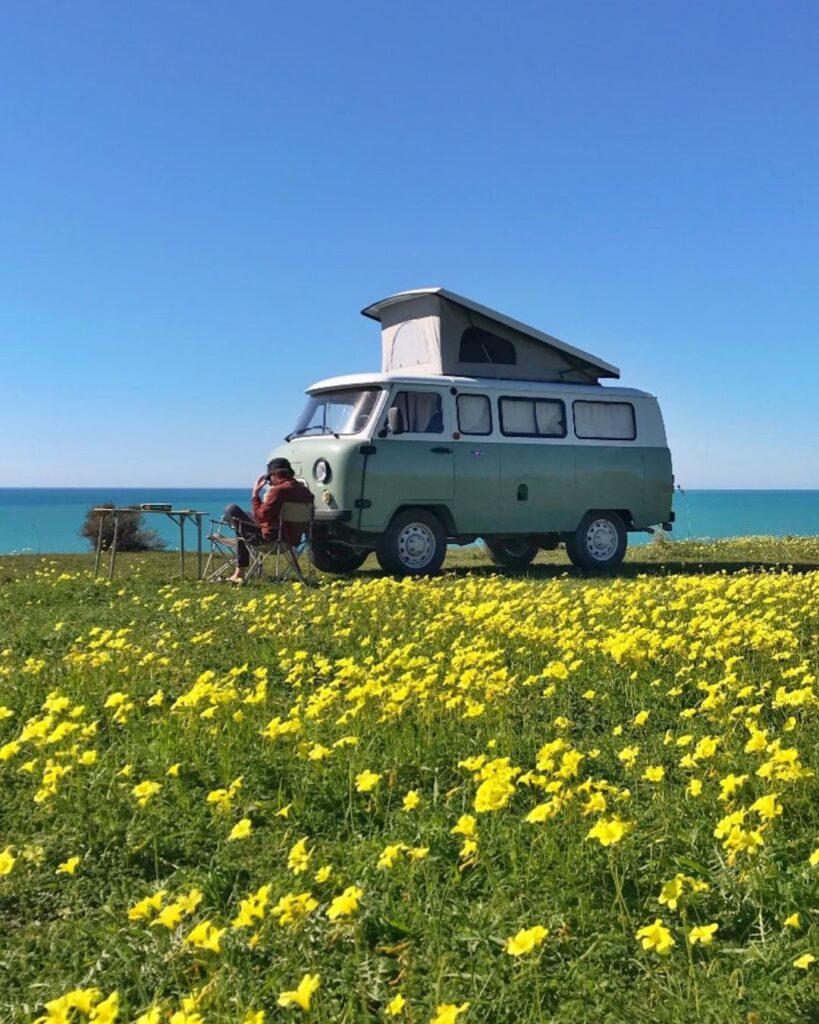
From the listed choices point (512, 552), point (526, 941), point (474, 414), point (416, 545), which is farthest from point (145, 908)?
point (512, 552)

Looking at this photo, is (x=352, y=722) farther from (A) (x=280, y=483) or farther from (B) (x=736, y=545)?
(B) (x=736, y=545)

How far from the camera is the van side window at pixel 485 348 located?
13.5m

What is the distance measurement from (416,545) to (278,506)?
2225mm

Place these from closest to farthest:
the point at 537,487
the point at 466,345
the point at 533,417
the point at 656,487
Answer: the point at 537,487, the point at 533,417, the point at 466,345, the point at 656,487

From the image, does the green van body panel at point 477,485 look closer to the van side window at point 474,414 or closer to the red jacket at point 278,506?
the van side window at point 474,414

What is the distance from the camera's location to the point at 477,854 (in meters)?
3.01

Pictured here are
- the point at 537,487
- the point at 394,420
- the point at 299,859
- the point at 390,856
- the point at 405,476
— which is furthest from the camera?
the point at 537,487

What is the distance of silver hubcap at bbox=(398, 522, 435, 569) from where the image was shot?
40.2 ft

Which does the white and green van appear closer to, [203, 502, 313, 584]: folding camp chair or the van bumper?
the van bumper

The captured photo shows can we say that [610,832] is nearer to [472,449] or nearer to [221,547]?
[472,449]

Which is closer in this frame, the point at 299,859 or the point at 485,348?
the point at 299,859

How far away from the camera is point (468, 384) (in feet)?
41.5

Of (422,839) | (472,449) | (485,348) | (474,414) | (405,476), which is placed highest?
(485,348)

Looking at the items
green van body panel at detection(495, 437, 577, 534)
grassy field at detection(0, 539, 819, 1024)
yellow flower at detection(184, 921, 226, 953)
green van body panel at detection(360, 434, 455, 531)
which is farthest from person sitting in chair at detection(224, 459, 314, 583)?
yellow flower at detection(184, 921, 226, 953)
